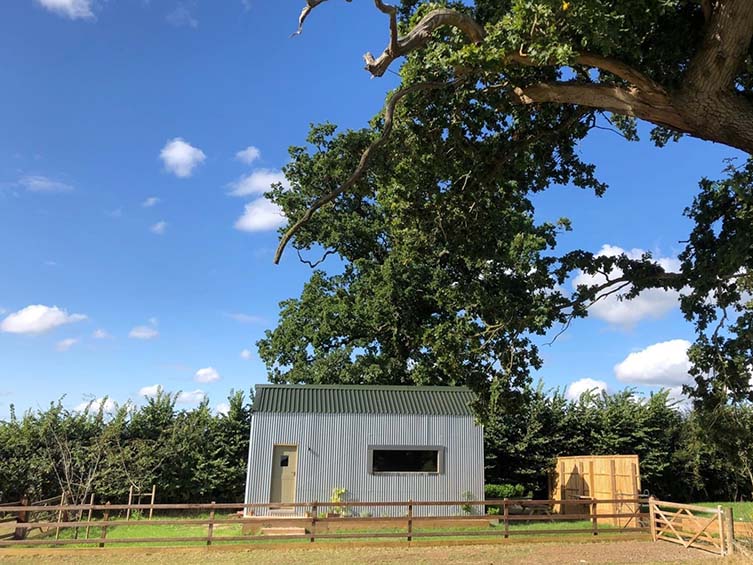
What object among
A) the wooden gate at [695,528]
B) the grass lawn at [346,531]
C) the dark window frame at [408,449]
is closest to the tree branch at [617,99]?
the wooden gate at [695,528]

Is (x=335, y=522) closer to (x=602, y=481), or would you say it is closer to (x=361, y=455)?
(x=361, y=455)

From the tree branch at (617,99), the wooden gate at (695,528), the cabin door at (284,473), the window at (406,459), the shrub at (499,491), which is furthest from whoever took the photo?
the shrub at (499,491)

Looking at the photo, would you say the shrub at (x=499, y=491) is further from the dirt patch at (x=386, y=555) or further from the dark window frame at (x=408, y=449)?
the dirt patch at (x=386, y=555)

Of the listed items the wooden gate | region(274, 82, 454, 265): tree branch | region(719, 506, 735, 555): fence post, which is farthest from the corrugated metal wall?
region(274, 82, 454, 265): tree branch

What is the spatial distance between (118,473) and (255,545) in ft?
27.2

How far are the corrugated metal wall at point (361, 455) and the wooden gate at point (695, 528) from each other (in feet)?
16.5

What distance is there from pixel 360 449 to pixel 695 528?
8736mm

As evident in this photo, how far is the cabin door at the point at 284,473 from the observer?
17.2 metres

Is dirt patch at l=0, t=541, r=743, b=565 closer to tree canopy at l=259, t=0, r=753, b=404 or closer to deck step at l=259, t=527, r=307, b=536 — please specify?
deck step at l=259, t=527, r=307, b=536

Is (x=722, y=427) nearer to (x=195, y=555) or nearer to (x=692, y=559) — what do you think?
(x=692, y=559)

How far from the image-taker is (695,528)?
13500mm

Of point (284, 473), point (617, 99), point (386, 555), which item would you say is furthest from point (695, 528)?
point (617, 99)

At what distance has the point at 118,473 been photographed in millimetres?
19484

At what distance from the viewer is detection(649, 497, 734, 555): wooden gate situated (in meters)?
12.2
